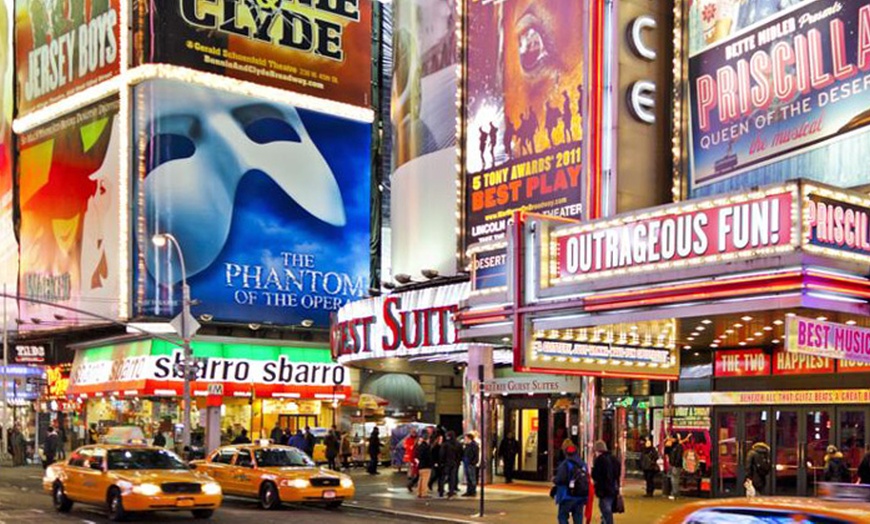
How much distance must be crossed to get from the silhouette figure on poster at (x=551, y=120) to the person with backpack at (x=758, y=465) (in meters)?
10.4

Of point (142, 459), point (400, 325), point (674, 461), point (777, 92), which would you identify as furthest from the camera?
point (400, 325)

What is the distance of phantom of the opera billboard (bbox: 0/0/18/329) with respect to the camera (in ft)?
220

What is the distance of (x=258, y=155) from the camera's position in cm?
6019

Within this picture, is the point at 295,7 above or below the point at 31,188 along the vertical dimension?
above

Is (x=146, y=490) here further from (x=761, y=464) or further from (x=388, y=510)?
(x=761, y=464)

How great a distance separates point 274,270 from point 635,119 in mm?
33204

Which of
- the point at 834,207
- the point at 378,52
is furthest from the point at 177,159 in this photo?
the point at 834,207

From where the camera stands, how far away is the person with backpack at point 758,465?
84.2ft

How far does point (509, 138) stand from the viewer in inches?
1345

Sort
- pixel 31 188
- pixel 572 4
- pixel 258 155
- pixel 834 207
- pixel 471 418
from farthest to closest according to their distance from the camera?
1. pixel 31 188
2. pixel 258 155
3. pixel 471 418
4. pixel 572 4
5. pixel 834 207

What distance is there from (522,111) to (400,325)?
6983 millimetres

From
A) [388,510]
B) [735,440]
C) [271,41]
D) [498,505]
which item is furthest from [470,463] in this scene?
[271,41]

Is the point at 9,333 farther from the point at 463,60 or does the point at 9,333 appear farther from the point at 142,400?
the point at 463,60

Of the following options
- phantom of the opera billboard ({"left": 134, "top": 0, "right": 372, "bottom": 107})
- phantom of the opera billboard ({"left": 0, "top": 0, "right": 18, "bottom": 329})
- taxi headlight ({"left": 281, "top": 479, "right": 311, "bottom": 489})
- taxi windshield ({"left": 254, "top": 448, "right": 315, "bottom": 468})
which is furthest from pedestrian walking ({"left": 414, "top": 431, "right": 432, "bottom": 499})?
phantom of the opera billboard ({"left": 0, "top": 0, "right": 18, "bottom": 329})
